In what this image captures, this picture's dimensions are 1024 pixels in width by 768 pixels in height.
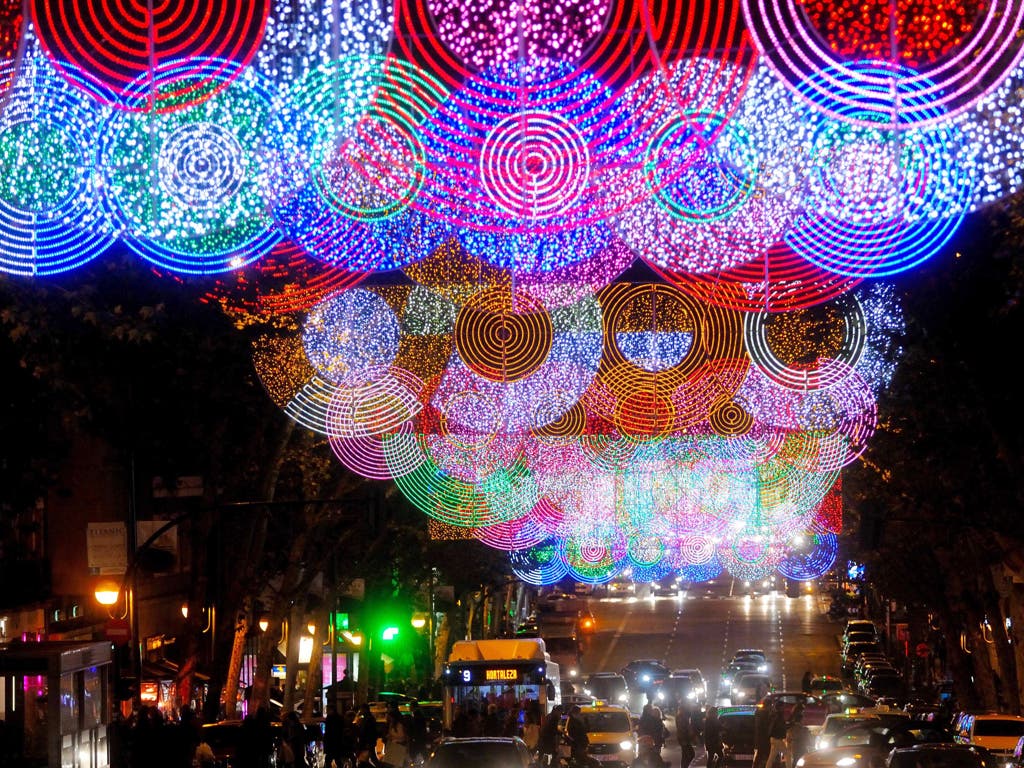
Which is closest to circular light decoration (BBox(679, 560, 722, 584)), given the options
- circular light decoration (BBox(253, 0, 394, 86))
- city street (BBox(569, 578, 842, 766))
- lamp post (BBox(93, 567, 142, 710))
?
city street (BBox(569, 578, 842, 766))

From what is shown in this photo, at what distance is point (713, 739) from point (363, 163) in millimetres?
18101

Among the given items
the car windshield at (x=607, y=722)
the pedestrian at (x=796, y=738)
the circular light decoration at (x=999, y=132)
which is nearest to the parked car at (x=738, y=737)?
the car windshield at (x=607, y=722)

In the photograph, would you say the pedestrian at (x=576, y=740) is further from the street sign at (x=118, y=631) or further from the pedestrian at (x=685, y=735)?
the street sign at (x=118, y=631)

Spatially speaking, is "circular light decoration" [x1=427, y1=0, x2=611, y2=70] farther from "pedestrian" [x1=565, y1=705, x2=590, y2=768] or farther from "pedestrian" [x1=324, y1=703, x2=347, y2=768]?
"pedestrian" [x1=565, y1=705, x2=590, y2=768]

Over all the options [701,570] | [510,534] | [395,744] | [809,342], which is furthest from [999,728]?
[701,570]

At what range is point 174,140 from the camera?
16.8 m

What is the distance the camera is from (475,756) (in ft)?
71.7

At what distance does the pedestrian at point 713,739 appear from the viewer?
3350 cm

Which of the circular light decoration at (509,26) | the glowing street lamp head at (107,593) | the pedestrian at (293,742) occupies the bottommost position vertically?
the pedestrian at (293,742)

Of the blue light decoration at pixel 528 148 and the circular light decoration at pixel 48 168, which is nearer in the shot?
the blue light decoration at pixel 528 148

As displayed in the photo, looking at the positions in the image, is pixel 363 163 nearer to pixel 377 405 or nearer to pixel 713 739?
pixel 713 739

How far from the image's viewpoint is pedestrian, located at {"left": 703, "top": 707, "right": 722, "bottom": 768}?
33500 mm

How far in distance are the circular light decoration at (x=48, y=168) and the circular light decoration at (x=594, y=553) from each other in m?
65.5

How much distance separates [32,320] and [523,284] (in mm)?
11760
